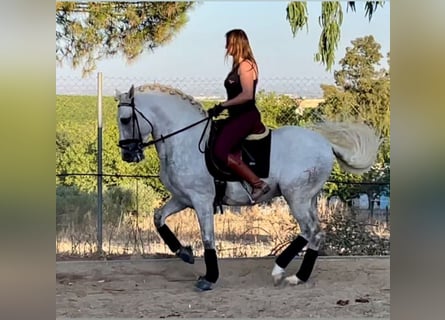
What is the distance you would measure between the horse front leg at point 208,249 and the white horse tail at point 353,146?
94 centimetres

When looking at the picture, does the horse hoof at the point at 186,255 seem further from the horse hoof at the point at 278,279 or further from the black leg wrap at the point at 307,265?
the black leg wrap at the point at 307,265

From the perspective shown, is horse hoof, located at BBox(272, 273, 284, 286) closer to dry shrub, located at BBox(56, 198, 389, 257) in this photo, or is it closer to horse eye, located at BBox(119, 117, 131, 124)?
dry shrub, located at BBox(56, 198, 389, 257)

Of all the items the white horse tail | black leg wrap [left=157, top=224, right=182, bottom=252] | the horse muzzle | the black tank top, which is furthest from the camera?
black leg wrap [left=157, top=224, right=182, bottom=252]

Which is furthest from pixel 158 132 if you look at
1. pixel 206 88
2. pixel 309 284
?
pixel 309 284

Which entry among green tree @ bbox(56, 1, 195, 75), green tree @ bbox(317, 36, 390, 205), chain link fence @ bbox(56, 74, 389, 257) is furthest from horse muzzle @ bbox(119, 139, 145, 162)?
green tree @ bbox(317, 36, 390, 205)

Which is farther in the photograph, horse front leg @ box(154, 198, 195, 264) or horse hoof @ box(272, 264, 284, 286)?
horse front leg @ box(154, 198, 195, 264)

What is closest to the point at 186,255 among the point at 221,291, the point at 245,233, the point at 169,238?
the point at 169,238

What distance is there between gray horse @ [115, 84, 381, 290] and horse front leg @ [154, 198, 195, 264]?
0.17 m

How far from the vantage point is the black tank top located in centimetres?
405

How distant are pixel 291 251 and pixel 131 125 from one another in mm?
1303
